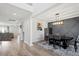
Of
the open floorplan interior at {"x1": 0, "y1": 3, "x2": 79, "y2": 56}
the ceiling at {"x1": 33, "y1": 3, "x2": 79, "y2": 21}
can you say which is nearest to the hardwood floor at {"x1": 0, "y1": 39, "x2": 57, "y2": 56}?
the open floorplan interior at {"x1": 0, "y1": 3, "x2": 79, "y2": 56}

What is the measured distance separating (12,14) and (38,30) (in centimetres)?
80

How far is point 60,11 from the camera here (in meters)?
2.10

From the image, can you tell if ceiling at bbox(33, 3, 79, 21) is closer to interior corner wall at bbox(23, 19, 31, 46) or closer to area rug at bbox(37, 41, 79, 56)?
interior corner wall at bbox(23, 19, 31, 46)

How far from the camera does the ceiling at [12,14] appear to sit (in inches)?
84.0

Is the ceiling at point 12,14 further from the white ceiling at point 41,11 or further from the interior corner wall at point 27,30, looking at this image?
the interior corner wall at point 27,30

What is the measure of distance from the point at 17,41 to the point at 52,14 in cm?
120

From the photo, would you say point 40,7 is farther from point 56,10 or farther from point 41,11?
point 56,10

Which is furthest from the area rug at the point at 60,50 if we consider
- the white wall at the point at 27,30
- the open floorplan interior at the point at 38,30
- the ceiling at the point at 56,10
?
the ceiling at the point at 56,10

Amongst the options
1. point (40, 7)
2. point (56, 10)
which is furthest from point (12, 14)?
point (56, 10)

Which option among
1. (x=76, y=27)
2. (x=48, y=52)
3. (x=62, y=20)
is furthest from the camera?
(x=48, y=52)

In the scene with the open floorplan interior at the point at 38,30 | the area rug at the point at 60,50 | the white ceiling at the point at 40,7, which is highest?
the white ceiling at the point at 40,7

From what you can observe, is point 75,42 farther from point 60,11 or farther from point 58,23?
point 60,11

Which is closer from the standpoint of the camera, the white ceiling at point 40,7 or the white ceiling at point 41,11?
the white ceiling at point 41,11

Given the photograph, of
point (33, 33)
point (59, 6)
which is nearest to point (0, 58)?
point (33, 33)
